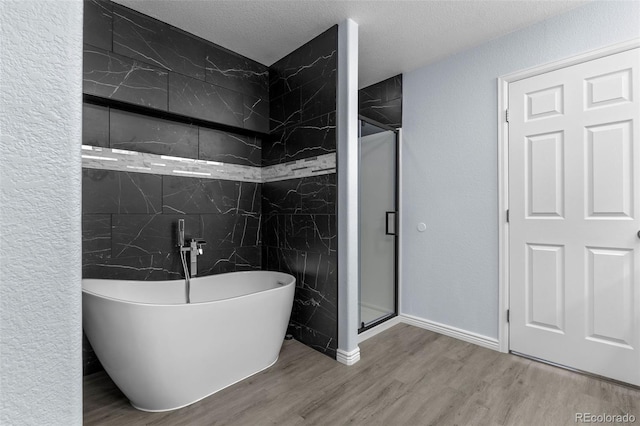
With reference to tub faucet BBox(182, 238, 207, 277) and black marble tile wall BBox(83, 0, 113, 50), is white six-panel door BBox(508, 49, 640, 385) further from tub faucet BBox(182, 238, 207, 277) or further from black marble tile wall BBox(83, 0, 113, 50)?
black marble tile wall BBox(83, 0, 113, 50)

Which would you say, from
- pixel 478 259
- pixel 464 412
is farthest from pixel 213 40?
pixel 464 412

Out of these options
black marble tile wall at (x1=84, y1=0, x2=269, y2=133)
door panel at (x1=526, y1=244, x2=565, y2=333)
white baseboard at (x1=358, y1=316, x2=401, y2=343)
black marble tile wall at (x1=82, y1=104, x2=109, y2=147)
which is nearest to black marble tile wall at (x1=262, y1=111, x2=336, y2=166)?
black marble tile wall at (x1=84, y1=0, x2=269, y2=133)

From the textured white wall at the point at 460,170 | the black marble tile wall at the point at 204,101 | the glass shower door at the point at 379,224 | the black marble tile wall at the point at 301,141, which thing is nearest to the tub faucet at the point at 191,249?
the black marble tile wall at the point at 204,101

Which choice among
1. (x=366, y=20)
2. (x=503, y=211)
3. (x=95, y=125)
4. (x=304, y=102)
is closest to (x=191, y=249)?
(x=95, y=125)

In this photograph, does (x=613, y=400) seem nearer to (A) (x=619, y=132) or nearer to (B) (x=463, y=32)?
(A) (x=619, y=132)

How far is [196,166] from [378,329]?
218cm

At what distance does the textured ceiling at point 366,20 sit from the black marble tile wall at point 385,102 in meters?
0.42

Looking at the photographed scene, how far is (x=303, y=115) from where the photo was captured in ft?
8.51

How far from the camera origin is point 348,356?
2.21m

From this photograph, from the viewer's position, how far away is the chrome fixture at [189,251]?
2414 millimetres

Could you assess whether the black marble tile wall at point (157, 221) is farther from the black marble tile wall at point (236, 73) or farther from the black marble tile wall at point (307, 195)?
the black marble tile wall at point (236, 73)

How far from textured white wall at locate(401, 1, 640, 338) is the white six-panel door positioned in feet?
0.54

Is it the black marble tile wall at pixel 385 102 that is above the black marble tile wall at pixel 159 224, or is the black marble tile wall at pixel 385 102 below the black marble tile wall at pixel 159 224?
above

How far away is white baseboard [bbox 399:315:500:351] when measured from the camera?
245 cm
